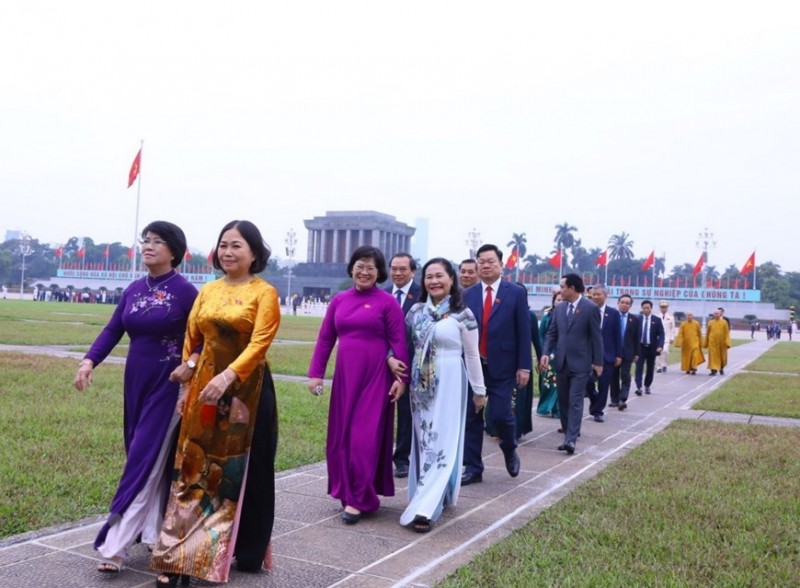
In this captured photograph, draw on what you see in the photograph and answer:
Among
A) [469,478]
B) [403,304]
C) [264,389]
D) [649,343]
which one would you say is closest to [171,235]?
[264,389]

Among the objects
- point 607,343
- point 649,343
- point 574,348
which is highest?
point 574,348

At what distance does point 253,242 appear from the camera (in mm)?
3873

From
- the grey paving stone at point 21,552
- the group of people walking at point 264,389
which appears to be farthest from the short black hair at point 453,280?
the grey paving stone at point 21,552

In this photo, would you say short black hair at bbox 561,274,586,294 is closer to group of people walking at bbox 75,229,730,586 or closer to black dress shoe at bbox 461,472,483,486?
group of people walking at bbox 75,229,730,586

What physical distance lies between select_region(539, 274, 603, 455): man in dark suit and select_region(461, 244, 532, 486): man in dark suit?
5.16 ft

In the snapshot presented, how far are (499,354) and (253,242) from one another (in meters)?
2.82

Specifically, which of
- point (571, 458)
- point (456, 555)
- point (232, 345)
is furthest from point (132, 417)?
point (571, 458)

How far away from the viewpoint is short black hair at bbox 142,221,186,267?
4.00m

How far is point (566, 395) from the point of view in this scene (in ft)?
25.6

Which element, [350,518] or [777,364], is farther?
[777,364]

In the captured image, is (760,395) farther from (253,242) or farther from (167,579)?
(167,579)

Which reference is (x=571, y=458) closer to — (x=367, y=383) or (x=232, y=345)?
(x=367, y=383)

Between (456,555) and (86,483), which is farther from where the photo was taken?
(86,483)

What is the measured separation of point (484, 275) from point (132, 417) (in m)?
3.31
